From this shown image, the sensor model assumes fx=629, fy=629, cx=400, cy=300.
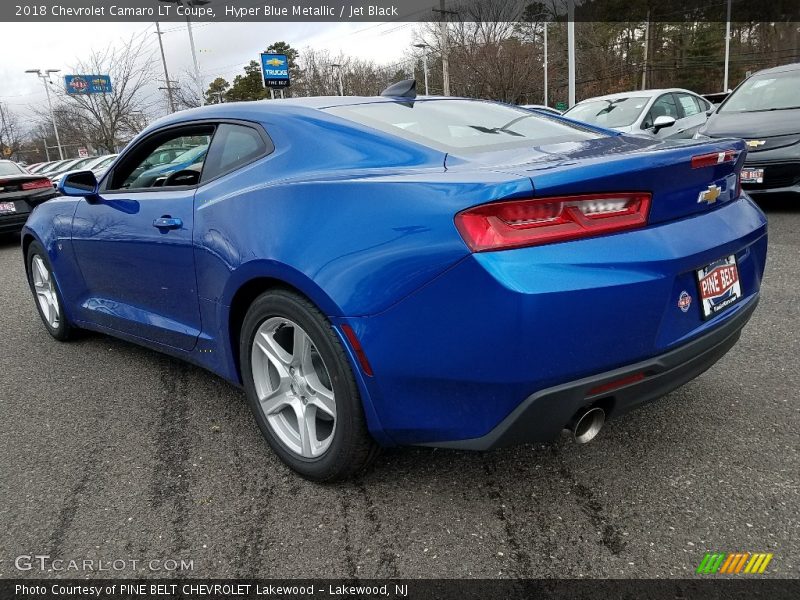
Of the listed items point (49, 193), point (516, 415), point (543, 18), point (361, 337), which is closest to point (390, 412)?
point (361, 337)

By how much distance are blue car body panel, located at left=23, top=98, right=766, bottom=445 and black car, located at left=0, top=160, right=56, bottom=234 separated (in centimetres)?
868

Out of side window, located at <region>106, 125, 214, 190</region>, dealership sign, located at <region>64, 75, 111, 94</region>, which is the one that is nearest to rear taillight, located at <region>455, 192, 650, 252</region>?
side window, located at <region>106, 125, 214, 190</region>

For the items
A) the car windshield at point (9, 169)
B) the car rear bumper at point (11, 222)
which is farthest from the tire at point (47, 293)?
the car windshield at point (9, 169)

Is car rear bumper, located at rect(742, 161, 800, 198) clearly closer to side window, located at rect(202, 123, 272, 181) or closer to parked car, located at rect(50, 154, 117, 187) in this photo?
side window, located at rect(202, 123, 272, 181)

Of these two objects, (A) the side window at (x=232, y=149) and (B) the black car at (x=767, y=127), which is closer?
(A) the side window at (x=232, y=149)

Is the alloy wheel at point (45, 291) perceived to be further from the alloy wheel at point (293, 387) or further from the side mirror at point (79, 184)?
the alloy wheel at point (293, 387)

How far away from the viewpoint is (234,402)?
3156 millimetres

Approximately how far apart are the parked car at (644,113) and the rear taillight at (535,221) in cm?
722

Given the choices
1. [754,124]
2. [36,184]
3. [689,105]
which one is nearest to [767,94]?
[754,124]

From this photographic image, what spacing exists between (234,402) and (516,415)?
179 centimetres

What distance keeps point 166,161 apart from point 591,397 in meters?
2.68

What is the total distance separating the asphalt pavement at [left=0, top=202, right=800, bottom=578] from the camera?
1925 mm

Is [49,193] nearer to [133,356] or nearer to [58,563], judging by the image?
[133,356]

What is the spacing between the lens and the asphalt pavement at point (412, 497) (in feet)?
6.31
